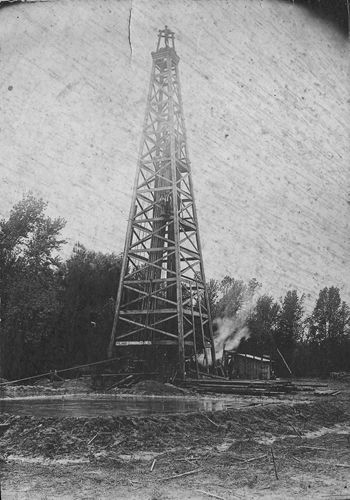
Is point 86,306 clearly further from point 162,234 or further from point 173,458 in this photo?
point 173,458

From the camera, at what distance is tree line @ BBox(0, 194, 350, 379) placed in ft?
60.1

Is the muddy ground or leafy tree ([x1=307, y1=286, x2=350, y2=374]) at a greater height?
leafy tree ([x1=307, y1=286, x2=350, y2=374])

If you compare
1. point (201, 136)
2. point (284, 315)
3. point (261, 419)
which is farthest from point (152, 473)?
point (284, 315)

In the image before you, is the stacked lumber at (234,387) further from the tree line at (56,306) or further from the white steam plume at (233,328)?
the white steam plume at (233,328)

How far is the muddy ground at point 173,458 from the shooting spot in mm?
4711

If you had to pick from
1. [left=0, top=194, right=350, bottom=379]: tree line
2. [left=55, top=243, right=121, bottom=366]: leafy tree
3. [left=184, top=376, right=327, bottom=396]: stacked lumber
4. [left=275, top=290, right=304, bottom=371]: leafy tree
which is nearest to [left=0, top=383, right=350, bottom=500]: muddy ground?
[left=184, top=376, right=327, bottom=396]: stacked lumber

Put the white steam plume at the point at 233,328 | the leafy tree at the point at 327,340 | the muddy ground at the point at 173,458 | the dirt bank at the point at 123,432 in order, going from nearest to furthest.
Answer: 1. the muddy ground at the point at 173,458
2. the dirt bank at the point at 123,432
3. the leafy tree at the point at 327,340
4. the white steam plume at the point at 233,328

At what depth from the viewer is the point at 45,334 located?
19781mm

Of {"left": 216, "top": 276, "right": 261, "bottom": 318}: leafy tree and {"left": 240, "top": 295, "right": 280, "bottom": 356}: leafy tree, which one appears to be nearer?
{"left": 240, "top": 295, "right": 280, "bottom": 356}: leafy tree

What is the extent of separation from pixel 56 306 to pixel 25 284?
1.67 meters

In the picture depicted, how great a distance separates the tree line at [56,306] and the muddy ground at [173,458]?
8.75 m

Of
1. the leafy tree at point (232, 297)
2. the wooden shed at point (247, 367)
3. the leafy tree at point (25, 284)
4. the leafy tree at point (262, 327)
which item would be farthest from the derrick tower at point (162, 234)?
the leafy tree at point (232, 297)

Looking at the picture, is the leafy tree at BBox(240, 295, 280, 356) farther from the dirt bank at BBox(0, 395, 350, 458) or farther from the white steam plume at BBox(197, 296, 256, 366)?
the dirt bank at BBox(0, 395, 350, 458)

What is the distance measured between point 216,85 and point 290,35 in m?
1.85
